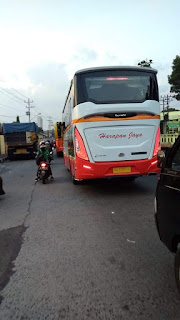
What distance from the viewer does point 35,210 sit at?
699 centimetres

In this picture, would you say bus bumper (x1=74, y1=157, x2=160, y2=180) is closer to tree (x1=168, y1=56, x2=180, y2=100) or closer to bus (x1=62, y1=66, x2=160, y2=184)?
bus (x1=62, y1=66, x2=160, y2=184)

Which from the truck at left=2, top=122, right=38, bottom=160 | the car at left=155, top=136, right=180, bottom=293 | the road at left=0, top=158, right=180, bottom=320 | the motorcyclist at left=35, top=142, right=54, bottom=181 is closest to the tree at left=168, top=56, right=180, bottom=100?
the truck at left=2, top=122, right=38, bottom=160

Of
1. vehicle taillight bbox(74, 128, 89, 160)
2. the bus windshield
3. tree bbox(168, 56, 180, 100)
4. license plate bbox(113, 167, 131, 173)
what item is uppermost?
tree bbox(168, 56, 180, 100)

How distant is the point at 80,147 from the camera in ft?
25.3

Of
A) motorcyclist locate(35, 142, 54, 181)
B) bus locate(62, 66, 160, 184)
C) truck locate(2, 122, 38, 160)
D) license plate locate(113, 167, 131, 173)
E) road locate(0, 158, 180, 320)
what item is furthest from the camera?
truck locate(2, 122, 38, 160)

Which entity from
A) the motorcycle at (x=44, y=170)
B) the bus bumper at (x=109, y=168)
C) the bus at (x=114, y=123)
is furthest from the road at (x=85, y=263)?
the motorcycle at (x=44, y=170)

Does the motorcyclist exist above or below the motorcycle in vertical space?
above

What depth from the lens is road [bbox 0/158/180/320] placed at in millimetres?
2838

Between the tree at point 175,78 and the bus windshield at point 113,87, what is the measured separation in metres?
34.9

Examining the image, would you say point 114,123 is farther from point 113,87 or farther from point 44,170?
point 44,170

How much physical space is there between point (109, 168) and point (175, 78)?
119ft

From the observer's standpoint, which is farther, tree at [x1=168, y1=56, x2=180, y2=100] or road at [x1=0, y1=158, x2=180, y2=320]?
tree at [x1=168, y1=56, x2=180, y2=100]

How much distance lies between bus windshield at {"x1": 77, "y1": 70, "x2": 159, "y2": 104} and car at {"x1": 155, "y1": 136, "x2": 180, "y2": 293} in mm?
4472

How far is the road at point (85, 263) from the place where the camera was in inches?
112
